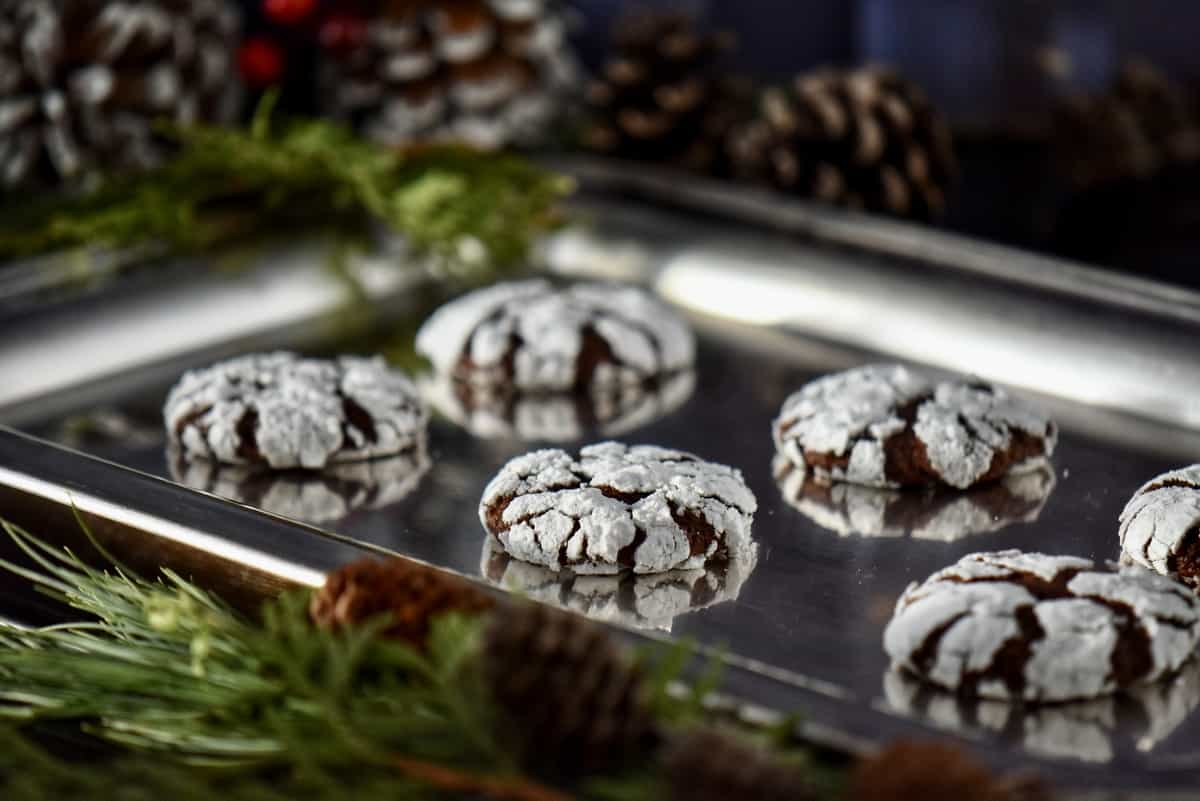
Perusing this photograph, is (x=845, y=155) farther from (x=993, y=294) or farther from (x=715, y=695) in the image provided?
(x=715, y=695)

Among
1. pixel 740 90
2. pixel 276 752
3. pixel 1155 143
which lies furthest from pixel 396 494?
pixel 1155 143

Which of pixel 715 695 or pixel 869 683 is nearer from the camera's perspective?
pixel 715 695

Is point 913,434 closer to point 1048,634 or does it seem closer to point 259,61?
point 1048,634

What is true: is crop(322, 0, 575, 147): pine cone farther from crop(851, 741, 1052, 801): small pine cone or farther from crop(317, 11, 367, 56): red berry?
crop(851, 741, 1052, 801): small pine cone

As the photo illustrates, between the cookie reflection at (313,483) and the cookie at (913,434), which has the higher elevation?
the cookie at (913,434)

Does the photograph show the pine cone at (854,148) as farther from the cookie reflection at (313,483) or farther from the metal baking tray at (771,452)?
the cookie reflection at (313,483)

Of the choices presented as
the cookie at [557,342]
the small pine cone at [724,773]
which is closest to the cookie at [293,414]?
the cookie at [557,342]

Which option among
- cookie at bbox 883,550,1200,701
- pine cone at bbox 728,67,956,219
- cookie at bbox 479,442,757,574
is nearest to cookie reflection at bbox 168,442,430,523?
cookie at bbox 479,442,757,574
